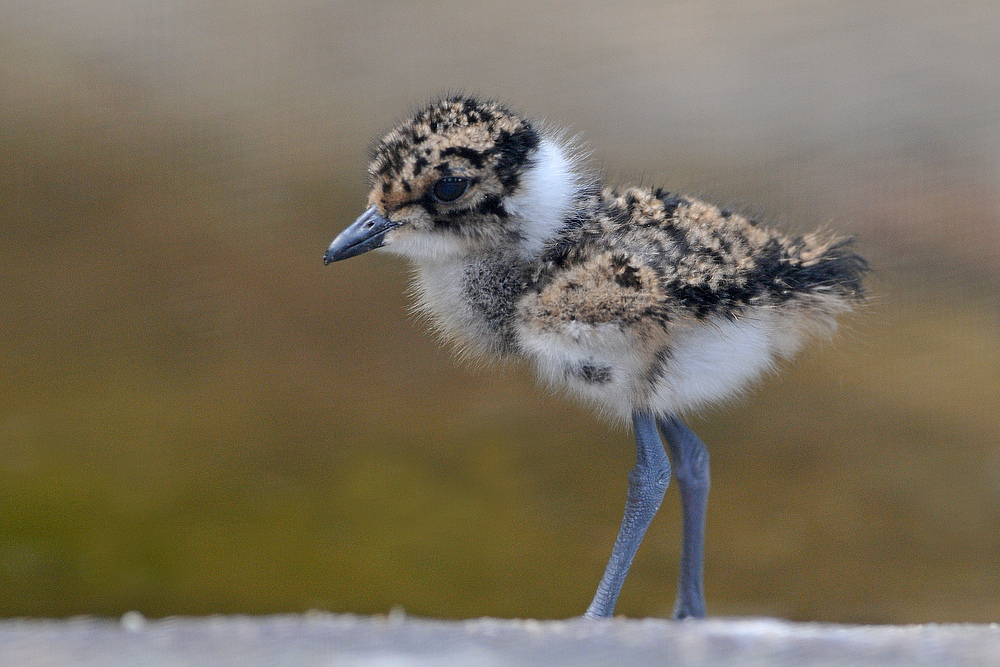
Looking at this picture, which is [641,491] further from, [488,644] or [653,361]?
[488,644]

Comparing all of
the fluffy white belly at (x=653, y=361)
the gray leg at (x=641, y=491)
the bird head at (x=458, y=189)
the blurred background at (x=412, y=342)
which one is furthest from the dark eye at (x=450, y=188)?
the blurred background at (x=412, y=342)

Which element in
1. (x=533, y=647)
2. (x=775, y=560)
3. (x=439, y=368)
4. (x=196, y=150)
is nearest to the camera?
(x=533, y=647)

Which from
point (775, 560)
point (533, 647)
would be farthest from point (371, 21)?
point (533, 647)

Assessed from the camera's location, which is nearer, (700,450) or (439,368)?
(700,450)

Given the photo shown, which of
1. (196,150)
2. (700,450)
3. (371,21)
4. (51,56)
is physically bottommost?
(700,450)

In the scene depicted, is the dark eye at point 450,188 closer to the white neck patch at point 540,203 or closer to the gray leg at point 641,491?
the white neck patch at point 540,203

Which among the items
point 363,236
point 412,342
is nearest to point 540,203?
point 363,236

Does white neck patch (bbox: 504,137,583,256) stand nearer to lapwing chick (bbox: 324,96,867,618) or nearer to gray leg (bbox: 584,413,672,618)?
lapwing chick (bbox: 324,96,867,618)

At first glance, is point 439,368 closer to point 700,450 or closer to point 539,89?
point 539,89

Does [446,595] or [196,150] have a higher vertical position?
[196,150]
